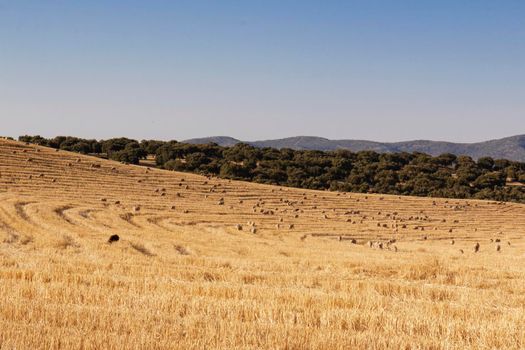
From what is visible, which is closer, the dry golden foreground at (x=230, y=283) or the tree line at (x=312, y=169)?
the dry golden foreground at (x=230, y=283)

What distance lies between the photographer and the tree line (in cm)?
7462

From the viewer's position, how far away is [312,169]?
3115 inches

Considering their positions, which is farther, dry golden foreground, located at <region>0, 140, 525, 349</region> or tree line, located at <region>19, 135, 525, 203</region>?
tree line, located at <region>19, 135, 525, 203</region>

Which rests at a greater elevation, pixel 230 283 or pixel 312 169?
pixel 312 169

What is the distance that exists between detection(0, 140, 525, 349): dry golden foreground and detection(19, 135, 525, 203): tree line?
29.6m

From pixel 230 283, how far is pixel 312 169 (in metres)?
66.3

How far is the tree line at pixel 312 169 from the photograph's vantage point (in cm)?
7462

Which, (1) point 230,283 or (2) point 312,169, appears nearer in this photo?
(1) point 230,283

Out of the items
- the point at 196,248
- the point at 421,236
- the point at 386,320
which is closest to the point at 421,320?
the point at 386,320

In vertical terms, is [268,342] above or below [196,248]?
above

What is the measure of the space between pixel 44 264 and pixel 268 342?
29.7ft

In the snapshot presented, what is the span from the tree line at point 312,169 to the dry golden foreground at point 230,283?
97.2ft

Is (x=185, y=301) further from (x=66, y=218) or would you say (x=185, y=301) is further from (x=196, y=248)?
(x=66, y=218)

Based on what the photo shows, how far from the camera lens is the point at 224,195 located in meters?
55.2
